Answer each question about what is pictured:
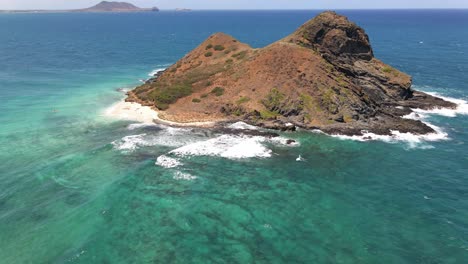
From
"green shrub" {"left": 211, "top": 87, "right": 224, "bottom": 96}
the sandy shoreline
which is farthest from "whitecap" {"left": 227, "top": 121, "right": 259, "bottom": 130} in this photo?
"green shrub" {"left": 211, "top": 87, "right": 224, "bottom": 96}

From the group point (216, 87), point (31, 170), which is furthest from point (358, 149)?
point (31, 170)

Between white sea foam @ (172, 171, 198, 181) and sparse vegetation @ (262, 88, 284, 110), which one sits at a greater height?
sparse vegetation @ (262, 88, 284, 110)

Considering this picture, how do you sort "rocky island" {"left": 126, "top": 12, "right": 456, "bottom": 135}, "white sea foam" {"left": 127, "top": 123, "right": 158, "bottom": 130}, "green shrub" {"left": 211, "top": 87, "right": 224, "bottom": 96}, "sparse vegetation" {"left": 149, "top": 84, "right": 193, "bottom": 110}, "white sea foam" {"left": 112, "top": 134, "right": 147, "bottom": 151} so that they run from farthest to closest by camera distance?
"sparse vegetation" {"left": 149, "top": 84, "right": 193, "bottom": 110} → "green shrub" {"left": 211, "top": 87, "right": 224, "bottom": 96} → "rocky island" {"left": 126, "top": 12, "right": 456, "bottom": 135} → "white sea foam" {"left": 127, "top": 123, "right": 158, "bottom": 130} → "white sea foam" {"left": 112, "top": 134, "right": 147, "bottom": 151}

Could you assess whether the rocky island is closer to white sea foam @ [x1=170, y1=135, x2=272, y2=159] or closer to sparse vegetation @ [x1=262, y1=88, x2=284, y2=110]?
sparse vegetation @ [x1=262, y1=88, x2=284, y2=110]

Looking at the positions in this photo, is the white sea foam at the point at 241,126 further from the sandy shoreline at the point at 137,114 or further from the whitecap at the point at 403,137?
the whitecap at the point at 403,137

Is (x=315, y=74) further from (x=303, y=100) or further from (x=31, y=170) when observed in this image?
(x=31, y=170)

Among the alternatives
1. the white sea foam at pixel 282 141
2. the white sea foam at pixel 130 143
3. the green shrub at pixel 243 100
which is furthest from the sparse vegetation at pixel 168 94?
the white sea foam at pixel 282 141

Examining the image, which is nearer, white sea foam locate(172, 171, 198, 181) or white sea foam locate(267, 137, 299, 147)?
white sea foam locate(172, 171, 198, 181)

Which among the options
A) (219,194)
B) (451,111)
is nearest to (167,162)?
(219,194)
